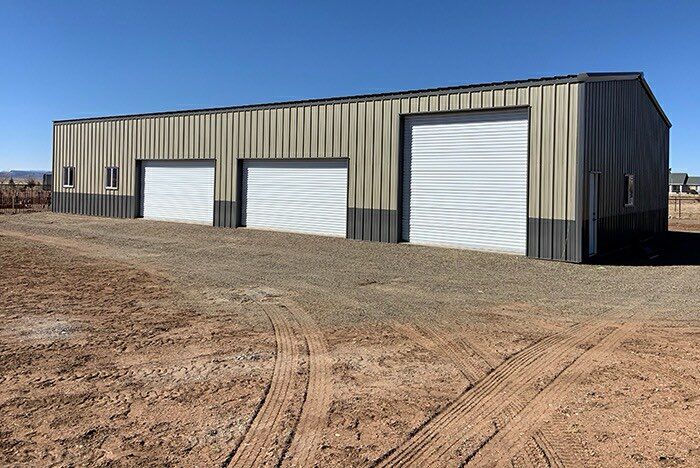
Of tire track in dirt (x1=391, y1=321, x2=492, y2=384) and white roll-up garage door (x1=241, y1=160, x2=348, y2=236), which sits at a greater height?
white roll-up garage door (x1=241, y1=160, x2=348, y2=236)

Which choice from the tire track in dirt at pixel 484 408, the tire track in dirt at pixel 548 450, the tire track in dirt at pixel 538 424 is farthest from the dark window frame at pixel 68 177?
the tire track in dirt at pixel 548 450

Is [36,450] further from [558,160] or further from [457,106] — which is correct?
[457,106]

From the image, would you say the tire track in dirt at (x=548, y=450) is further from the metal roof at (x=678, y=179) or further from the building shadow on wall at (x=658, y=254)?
the metal roof at (x=678, y=179)

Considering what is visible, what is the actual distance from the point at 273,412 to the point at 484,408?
179cm

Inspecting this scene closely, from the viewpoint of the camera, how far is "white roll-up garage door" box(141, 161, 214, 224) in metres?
23.7

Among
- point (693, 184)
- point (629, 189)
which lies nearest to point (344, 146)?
point (629, 189)

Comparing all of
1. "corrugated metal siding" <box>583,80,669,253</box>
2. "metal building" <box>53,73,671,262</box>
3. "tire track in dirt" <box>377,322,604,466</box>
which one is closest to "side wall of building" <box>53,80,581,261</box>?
"metal building" <box>53,73,671,262</box>

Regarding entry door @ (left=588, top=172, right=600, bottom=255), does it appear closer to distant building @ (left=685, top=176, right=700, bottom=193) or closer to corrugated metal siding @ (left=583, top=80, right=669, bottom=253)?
corrugated metal siding @ (left=583, top=80, right=669, bottom=253)

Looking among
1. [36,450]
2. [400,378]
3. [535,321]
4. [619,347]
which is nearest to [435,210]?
[535,321]

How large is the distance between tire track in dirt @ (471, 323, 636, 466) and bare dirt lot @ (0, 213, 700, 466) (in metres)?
0.02

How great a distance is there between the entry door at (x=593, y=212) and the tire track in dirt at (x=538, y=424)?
399 inches

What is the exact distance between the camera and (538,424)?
438cm

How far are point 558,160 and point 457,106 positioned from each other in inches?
139

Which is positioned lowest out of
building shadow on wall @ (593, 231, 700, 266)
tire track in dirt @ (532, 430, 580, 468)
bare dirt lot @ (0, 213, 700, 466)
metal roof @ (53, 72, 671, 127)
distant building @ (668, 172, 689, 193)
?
tire track in dirt @ (532, 430, 580, 468)
